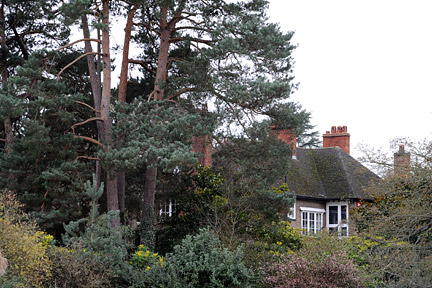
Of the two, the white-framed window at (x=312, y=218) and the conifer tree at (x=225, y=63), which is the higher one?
the conifer tree at (x=225, y=63)

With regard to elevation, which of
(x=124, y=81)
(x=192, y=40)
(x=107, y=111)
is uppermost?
(x=192, y=40)

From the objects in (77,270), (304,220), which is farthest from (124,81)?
(304,220)

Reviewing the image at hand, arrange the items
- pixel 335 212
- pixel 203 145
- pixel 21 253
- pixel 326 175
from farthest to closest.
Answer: pixel 326 175 < pixel 335 212 < pixel 203 145 < pixel 21 253

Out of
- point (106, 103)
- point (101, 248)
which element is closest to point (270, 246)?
point (101, 248)

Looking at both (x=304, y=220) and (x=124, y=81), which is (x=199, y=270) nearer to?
(x=124, y=81)

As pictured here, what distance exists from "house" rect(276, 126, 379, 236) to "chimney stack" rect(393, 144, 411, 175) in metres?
15.0

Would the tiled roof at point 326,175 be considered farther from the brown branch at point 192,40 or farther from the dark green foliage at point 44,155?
the dark green foliage at point 44,155

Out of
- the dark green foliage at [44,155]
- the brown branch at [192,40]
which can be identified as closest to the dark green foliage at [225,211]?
the dark green foliage at [44,155]

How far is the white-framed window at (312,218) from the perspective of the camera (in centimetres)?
3123

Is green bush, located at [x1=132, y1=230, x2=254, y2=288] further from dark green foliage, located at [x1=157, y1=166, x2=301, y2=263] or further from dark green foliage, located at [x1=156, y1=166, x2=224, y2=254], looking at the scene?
dark green foliage, located at [x1=156, y1=166, x2=224, y2=254]

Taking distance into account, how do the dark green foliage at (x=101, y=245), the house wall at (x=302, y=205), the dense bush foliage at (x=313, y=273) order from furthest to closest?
1. the house wall at (x=302, y=205)
2. the dense bush foliage at (x=313, y=273)
3. the dark green foliage at (x=101, y=245)

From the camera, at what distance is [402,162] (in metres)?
15.1

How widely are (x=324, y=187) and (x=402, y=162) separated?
17.8 meters

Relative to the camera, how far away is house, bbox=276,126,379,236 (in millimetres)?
31031
